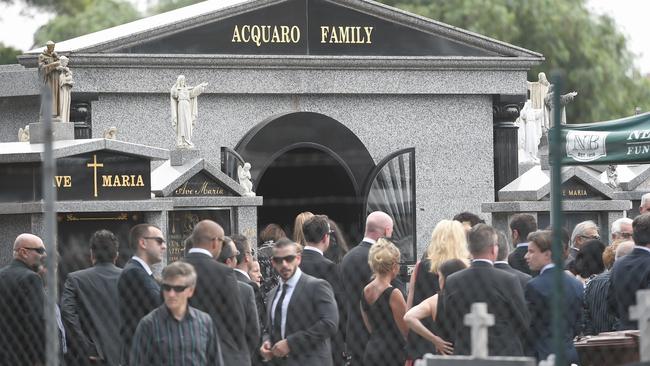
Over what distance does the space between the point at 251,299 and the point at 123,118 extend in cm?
1190

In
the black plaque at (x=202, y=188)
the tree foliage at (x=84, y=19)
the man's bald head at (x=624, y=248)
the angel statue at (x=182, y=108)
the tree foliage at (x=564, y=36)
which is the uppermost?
the tree foliage at (x=84, y=19)

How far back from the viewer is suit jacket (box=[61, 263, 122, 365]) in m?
11.1

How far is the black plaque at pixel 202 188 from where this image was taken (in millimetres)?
19219

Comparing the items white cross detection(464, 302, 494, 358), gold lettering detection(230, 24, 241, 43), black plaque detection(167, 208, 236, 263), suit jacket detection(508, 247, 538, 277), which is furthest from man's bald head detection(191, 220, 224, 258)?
gold lettering detection(230, 24, 241, 43)

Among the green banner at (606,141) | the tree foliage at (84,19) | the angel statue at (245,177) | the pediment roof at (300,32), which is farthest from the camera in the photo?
the tree foliage at (84,19)

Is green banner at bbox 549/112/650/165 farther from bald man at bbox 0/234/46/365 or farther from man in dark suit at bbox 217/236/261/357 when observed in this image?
bald man at bbox 0/234/46/365

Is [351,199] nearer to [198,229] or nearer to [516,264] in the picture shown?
[516,264]

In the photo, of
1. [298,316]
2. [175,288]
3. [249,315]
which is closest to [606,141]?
[298,316]

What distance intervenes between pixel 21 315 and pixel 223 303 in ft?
5.95

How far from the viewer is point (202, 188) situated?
19484 millimetres

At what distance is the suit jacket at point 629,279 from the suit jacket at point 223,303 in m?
2.74

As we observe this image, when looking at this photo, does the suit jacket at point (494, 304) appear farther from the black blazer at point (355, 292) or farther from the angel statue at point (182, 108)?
the angel statue at point (182, 108)

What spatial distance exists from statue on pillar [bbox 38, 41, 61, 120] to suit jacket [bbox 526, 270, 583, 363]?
9.32 m

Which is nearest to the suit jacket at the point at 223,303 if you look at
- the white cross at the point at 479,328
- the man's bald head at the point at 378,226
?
the man's bald head at the point at 378,226
